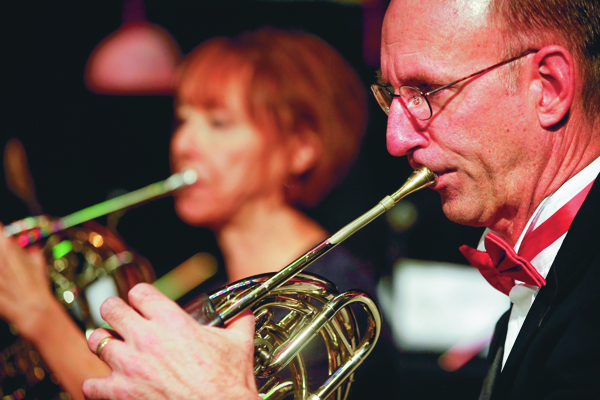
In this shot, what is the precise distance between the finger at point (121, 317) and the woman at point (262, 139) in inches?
42.0

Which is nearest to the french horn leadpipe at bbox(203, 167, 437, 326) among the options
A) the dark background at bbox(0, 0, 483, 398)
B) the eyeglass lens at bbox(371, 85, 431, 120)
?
the eyeglass lens at bbox(371, 85, 431, 120)

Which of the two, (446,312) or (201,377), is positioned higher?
(201,377)

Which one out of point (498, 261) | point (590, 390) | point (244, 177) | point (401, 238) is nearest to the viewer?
point (590, 390)

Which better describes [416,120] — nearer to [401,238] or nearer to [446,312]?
[401,238]

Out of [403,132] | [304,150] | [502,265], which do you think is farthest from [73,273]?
[502,265]

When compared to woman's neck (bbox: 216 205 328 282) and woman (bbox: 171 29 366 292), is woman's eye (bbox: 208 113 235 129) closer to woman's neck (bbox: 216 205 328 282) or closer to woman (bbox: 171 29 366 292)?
woman (bbox: 171 29 366 292)

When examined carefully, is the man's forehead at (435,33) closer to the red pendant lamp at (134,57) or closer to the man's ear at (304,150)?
the man's ear at (304,150)

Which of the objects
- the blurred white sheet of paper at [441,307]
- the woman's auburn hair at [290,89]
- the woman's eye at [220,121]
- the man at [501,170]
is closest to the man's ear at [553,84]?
the man at [501,170]

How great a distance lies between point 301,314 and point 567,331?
54 centimetres

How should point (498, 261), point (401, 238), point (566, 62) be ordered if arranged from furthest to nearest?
point (401, 238)
point (498, 261)
point (566, 62)

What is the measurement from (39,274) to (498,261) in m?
1.47

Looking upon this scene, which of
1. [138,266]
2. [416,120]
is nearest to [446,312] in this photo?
[138,266]

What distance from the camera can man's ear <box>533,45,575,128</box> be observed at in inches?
39.5

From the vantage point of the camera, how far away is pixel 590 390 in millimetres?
763
